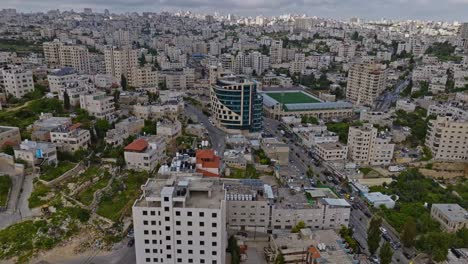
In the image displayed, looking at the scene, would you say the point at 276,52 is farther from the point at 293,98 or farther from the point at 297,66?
the point at 293,98

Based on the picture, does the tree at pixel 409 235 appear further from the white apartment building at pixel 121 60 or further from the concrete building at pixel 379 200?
the white apartment building at pixel 121 60

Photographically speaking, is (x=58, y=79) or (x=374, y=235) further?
(x=58, y=79)

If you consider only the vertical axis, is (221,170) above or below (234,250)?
above

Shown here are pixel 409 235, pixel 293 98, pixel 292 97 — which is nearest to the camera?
pixel 409 235

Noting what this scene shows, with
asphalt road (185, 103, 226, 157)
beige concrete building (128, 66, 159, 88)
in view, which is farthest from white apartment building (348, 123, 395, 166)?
beige concrete building (128, 66, 159, 88)

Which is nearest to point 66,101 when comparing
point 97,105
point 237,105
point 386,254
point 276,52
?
point 97,105

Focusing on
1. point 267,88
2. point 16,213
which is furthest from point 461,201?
point 267,88

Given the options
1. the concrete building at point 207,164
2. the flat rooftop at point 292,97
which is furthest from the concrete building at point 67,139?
the flat rooftop at point 292,97
